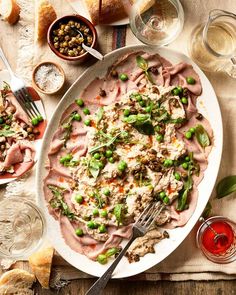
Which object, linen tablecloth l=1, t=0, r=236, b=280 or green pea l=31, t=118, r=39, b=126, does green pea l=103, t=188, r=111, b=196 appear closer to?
linen tablecloth l=1, t=0, r=236, b=280

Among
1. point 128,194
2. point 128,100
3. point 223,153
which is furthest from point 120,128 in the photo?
point 223,153

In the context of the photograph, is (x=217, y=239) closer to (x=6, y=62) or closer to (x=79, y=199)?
(x=79, y=199)

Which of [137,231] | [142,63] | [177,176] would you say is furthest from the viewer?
[142,63]

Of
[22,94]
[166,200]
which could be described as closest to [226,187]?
[166,200]

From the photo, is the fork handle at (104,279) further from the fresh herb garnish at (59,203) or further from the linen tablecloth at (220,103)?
the fresh herb garnish at (59,203)

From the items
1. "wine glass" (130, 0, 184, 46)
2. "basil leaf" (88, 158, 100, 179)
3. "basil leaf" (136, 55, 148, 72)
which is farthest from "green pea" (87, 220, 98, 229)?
"wine glass" (130, 0, 184, 46)

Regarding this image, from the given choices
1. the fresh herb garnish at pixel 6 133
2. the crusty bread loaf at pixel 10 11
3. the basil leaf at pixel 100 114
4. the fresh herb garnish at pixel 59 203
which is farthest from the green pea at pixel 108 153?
the crusty bread loaf at pixel 10 11
